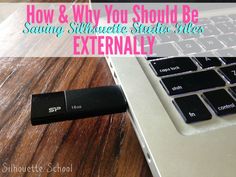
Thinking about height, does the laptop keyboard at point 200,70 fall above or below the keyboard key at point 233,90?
above

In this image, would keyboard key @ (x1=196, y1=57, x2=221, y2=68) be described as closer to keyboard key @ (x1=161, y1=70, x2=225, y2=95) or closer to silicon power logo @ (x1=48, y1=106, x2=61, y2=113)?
keyboard key @ (x1=161, y1=70, x2=225, y2=95)

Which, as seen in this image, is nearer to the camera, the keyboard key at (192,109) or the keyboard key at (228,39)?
the keyboard key at (192,109)

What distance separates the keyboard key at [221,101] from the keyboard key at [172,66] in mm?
41

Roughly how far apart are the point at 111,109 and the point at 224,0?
255mm

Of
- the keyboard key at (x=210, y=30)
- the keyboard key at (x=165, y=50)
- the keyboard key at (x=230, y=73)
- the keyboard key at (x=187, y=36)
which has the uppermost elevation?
the keyboard key at (x=210, y=30)

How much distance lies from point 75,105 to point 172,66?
102 mm

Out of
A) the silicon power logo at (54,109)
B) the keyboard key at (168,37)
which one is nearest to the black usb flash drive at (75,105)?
the silicon power logo at (54,109)

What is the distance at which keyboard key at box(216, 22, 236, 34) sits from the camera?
1.11 ft

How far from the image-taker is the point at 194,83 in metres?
0.25

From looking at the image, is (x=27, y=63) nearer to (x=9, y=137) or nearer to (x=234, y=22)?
(x=9, y=137)

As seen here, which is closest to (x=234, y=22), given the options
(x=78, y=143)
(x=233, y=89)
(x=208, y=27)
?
(x=208, y=27)

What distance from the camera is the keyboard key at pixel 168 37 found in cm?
32

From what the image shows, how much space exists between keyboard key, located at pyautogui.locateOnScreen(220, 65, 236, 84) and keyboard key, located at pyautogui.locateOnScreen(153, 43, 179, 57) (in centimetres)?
5

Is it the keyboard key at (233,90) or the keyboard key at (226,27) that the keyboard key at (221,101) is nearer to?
the keyboard key at (233,90)
